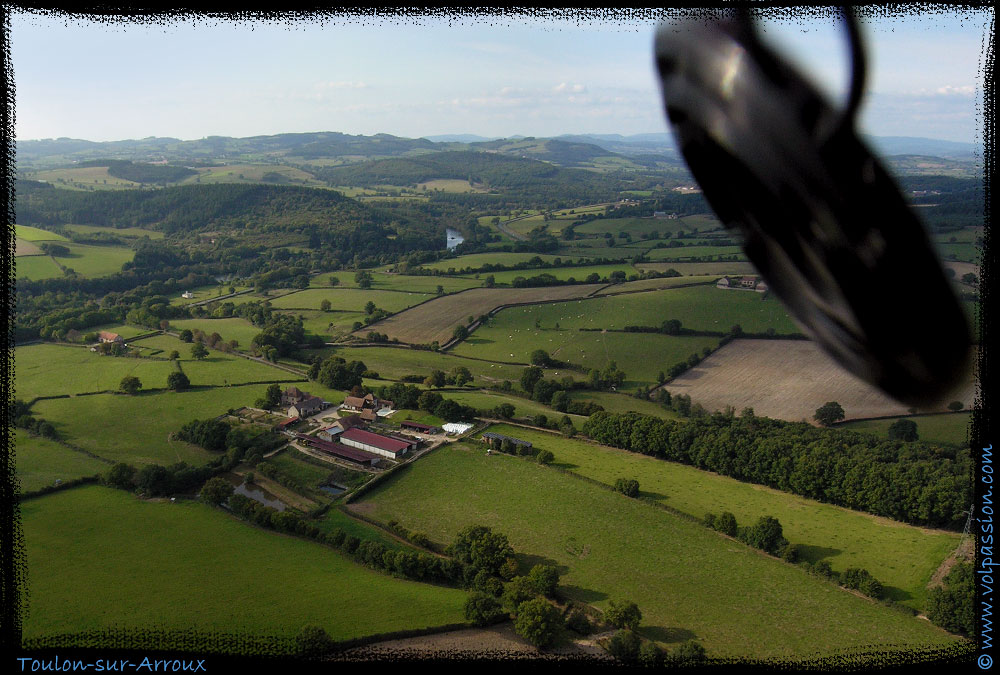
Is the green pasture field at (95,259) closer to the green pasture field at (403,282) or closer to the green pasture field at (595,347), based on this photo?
the green pasture field at (403,282)

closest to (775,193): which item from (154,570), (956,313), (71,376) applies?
(956,313)

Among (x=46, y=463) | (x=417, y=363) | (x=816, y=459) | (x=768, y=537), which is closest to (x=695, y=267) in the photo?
(x=417, y=363)

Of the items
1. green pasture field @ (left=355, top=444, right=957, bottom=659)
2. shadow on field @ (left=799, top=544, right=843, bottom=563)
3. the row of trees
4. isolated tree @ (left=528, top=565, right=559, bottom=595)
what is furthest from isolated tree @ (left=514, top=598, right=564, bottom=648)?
the row of trees

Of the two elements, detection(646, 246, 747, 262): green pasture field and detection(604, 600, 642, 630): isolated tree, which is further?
detection(646, 246, 747, 262): green pasture field

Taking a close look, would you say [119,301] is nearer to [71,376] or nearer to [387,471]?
[71,376]

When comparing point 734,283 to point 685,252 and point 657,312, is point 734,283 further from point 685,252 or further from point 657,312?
point 685,252

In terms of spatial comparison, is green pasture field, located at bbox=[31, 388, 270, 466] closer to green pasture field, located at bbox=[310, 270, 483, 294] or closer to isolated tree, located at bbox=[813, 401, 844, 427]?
green pasture field, located at bbox=[310, 270, 483, 294]
